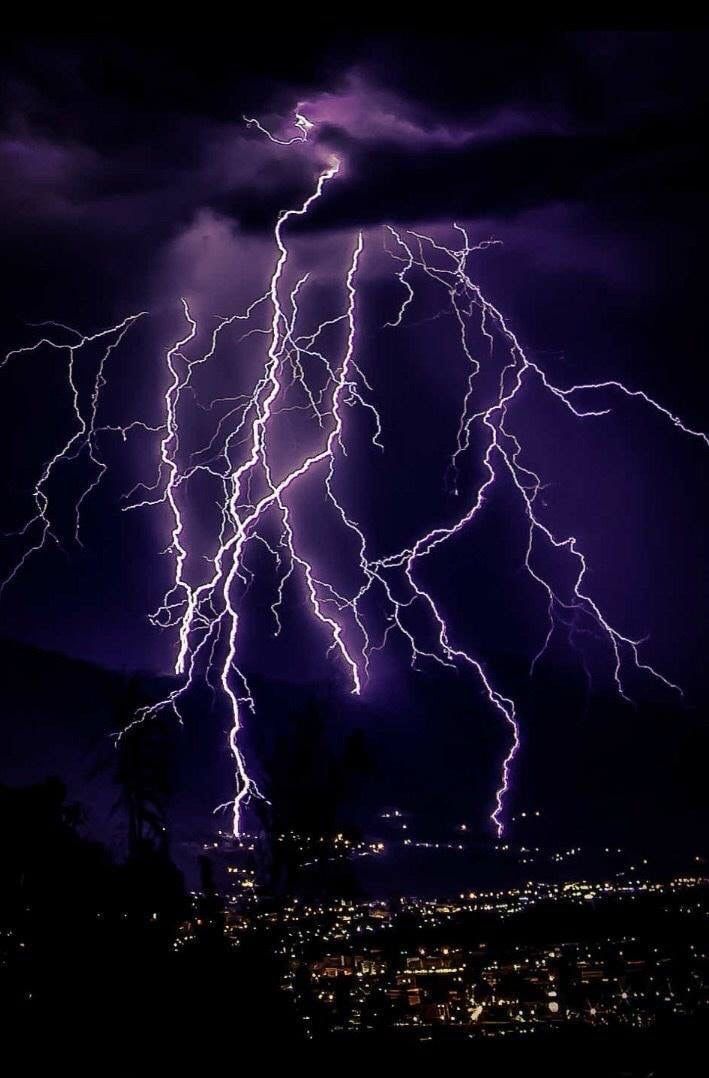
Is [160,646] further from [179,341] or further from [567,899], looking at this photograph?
[567,899]

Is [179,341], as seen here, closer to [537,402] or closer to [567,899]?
[537,402]

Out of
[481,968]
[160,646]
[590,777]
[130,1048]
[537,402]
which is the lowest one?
[130,1048]

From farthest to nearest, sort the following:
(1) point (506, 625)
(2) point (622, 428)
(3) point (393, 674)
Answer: (3) point (393, 674) < (1) point (506, 625) < (2) point (622, 428)

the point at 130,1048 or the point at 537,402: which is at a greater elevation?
the point at 537,402

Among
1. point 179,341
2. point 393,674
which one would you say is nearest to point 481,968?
point 179,341

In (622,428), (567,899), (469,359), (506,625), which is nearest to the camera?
(567,899)

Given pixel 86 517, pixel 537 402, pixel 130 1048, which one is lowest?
pixel 130 1048

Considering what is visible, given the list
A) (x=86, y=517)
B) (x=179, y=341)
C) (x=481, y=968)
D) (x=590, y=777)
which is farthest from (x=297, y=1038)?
(x=590, y=777)

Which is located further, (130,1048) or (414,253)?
(414,253)

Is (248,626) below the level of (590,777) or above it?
above
